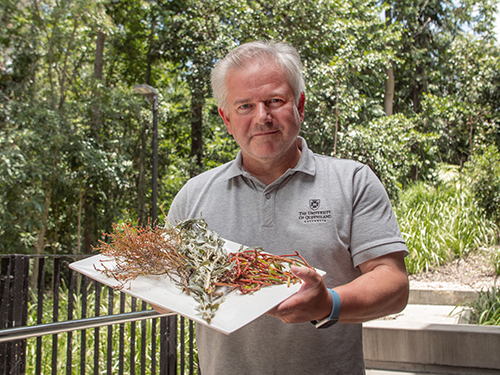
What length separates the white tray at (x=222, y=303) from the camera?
1.04 metres

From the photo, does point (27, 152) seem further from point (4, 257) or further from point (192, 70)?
point (4, 257)

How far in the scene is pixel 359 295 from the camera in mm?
1270

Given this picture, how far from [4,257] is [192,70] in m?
8.72

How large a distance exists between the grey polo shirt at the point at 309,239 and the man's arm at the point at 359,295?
0.05 metres

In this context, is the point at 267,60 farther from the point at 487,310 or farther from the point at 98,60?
the point at 98,60

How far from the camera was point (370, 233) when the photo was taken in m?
1.44

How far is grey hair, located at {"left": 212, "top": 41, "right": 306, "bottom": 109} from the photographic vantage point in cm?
167

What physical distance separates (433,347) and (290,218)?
3621 millimetres

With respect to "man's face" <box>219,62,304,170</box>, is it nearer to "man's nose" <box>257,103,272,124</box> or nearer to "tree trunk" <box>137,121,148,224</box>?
"man's nose" <box>257,103,272,124</box>

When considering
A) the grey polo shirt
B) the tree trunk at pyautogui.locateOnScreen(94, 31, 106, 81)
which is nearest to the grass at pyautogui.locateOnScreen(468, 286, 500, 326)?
the grey polo shirt

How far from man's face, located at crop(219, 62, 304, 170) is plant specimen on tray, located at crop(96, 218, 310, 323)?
1.36ft

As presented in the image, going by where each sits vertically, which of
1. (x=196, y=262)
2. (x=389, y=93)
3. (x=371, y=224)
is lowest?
(x=196, y=262)

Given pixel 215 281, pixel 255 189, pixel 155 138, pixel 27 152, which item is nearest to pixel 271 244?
pixel 255 189

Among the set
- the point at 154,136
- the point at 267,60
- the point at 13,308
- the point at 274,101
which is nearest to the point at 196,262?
the point at 274,101
